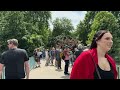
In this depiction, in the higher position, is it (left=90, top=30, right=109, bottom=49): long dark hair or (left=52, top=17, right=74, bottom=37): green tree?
(left=52, top=17, right=74, bottom=37): green tree

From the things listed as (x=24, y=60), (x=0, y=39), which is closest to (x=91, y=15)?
(x=0, y=39)

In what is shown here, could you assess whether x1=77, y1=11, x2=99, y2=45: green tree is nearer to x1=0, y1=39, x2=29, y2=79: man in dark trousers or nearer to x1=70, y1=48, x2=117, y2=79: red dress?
x1=0, y1=39, x2=29, y2=79: man in dark trousers

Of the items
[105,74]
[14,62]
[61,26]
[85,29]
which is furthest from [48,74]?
[61,26]

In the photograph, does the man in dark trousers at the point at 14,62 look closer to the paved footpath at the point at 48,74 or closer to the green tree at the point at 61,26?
the paved footpath at the point at 48,74

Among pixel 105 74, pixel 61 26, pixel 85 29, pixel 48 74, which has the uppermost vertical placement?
pixel 61 26

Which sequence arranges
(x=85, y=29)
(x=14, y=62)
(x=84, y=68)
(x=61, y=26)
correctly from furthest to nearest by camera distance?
(x=61, y=26), (x=85, y=29), (x=14, y=62), (x=84, y=68)

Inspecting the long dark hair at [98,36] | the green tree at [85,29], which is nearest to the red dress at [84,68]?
the long dark hair at [98,36]

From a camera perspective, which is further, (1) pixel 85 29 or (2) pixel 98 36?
(1) pixel 85 29

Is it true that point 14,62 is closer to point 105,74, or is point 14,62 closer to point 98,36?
point 98,36

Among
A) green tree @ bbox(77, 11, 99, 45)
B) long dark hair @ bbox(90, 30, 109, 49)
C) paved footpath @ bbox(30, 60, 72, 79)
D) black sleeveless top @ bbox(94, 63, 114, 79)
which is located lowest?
paved footpath @ bbox(30, 60, 72, 79)

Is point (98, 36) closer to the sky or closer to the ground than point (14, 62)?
closer to the sky

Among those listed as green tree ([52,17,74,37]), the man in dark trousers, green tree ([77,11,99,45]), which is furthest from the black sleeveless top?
green tree ([52,17,74,37])

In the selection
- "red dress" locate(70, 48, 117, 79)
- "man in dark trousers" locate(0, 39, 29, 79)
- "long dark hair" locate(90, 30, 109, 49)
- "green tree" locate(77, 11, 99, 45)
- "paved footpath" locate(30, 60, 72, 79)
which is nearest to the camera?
"red dress" locate(70, 48, 117, 79)
